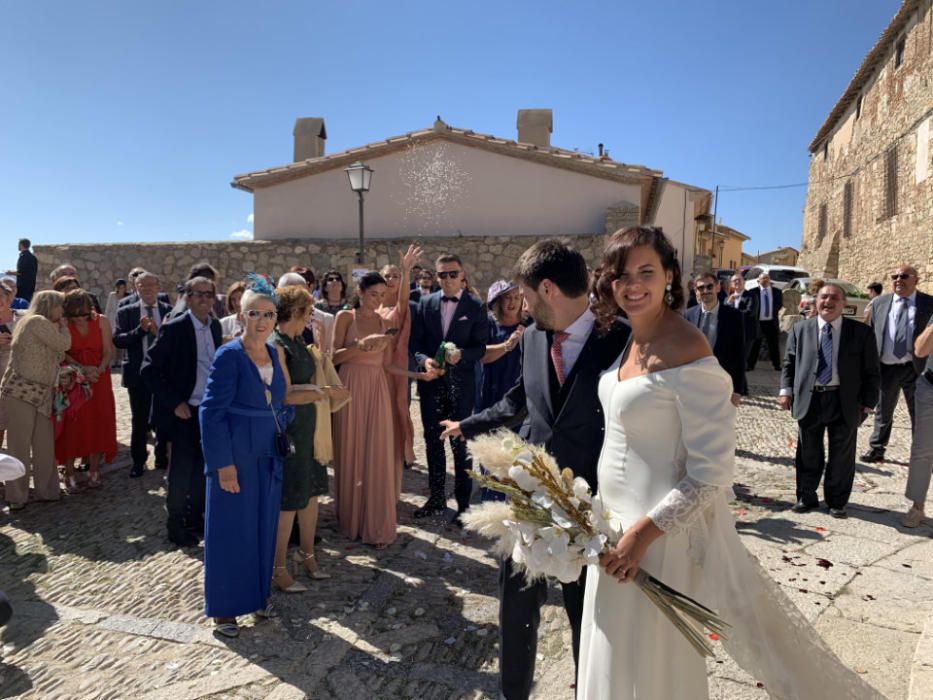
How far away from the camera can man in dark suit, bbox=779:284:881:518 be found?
552 centimetres

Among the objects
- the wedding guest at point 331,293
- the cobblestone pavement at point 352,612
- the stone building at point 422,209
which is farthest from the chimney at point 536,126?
the cobblestone pavement at point 352,612

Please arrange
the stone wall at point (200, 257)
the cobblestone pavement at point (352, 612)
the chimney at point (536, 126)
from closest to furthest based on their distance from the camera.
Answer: the cobblestone pavement at point (352, 612)
the stone wall at point (200, 257)
the chimney at point (536, 126)

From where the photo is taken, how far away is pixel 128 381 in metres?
7.05

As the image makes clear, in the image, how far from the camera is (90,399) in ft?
20.6

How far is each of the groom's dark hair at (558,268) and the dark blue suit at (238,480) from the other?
5.96 feet

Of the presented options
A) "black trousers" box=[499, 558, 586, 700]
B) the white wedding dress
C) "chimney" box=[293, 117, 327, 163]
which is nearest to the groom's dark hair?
the white wedding dress

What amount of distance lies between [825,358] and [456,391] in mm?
3367

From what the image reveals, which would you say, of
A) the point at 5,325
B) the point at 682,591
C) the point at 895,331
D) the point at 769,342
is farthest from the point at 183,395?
the point at 769,342

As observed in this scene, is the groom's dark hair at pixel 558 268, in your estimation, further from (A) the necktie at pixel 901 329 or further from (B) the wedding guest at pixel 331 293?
(A) the necktie at pixel 901 329

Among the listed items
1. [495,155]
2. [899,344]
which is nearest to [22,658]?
[899,344]

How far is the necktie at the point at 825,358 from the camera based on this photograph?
18.3 feet

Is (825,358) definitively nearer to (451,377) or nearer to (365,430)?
(451,377)

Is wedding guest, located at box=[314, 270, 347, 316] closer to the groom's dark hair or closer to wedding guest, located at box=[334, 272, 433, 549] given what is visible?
wedding guest, located at box=[334, 272, 433, 549]

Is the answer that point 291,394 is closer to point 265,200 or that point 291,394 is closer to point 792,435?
point 792,435
